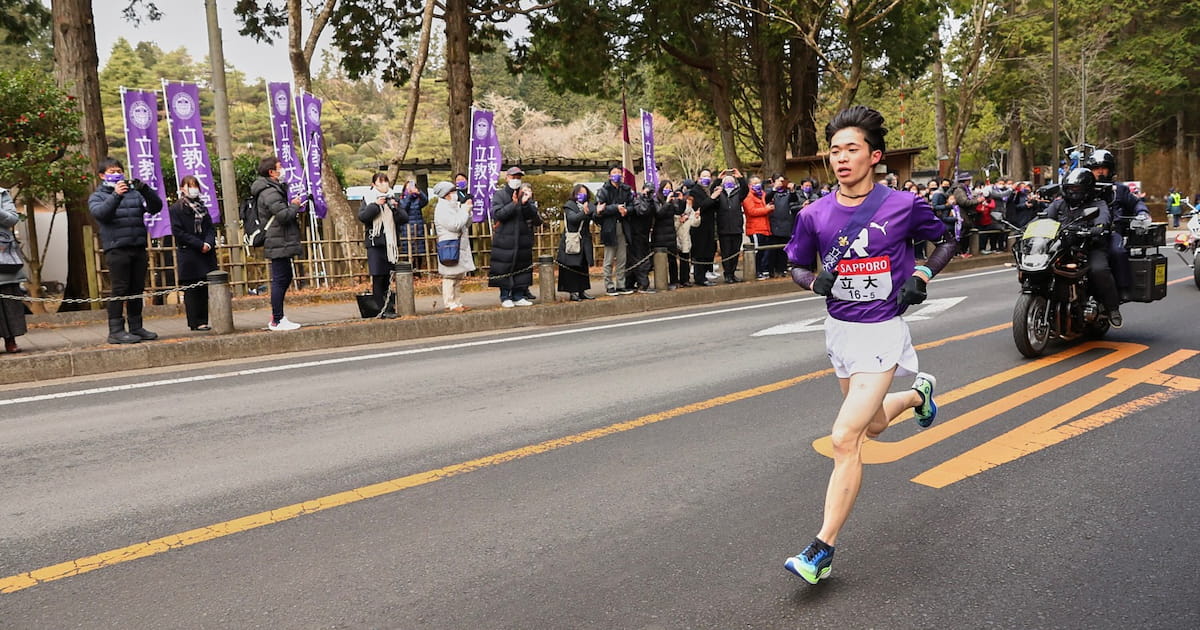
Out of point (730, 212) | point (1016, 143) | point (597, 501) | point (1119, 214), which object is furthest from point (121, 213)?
point (1016, 143)

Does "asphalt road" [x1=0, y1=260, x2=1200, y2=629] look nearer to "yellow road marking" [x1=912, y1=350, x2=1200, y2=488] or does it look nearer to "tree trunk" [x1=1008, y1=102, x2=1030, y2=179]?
"yellow road marking" [x1=912, y1=350, x2=1200, y2=488]

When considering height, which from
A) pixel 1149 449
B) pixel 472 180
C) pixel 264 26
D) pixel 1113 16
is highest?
pixel 1113 16

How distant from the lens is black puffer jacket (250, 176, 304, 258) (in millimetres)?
10209

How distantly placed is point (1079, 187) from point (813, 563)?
6.18 m

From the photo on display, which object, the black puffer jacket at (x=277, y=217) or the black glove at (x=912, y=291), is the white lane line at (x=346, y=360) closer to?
the black puffer jacket at (x=277, y=217)

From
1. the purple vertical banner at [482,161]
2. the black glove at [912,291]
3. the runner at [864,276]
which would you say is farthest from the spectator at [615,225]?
the black glove at [912,291]

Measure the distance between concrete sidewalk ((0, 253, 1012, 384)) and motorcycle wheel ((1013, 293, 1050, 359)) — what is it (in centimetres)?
629

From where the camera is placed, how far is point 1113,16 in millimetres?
36781

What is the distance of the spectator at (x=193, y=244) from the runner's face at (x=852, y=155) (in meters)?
9.21

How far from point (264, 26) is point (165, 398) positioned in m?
15.4

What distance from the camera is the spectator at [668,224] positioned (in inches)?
538

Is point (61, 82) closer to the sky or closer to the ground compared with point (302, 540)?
closer to the sky

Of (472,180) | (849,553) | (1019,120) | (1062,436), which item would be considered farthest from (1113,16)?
(849,553)

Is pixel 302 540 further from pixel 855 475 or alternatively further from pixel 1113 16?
pixel 1113 16
